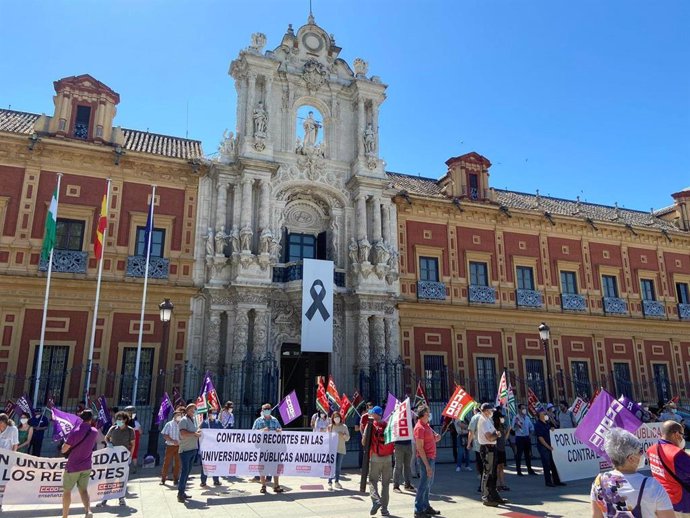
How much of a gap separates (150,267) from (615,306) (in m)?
22.4

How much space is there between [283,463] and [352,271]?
471 inches

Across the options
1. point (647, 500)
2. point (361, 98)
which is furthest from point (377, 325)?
point (647, 500)

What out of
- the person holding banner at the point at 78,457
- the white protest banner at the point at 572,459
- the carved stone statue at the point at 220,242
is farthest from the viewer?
the carved stone statue at the point at 220,242

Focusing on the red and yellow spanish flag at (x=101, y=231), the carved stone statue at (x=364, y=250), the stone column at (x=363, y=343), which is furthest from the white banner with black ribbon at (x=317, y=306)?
the red and yellow spanish flag at (x=101, y=231)

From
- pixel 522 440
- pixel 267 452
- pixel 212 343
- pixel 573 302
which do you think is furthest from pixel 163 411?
pixel 573 302

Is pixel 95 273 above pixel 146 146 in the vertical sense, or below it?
below

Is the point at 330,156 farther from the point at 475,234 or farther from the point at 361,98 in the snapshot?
the point at 475,234

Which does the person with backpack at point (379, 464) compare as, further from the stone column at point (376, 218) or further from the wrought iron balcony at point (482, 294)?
the wrought iron balcony at point (482, 294)

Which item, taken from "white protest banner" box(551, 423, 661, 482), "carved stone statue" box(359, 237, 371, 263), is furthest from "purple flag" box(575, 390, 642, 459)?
"carved stone statue" box(359, 237, 371, 263)

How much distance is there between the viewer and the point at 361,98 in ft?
79.9

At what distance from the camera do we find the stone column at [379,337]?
69.2ft

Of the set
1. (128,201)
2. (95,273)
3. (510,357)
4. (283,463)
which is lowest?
(283,463)

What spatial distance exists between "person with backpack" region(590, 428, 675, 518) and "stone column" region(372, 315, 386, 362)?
1724 cm

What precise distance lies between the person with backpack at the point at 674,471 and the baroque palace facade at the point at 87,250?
51.9ft
